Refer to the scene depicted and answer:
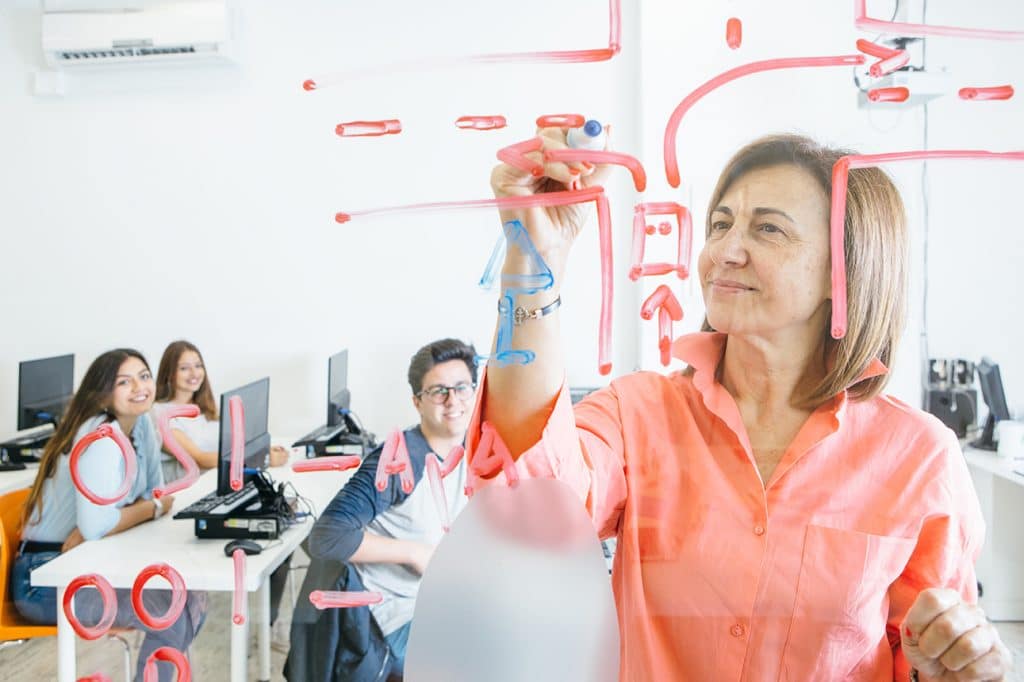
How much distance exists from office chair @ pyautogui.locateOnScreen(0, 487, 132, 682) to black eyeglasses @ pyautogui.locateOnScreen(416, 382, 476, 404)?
1.40 ft

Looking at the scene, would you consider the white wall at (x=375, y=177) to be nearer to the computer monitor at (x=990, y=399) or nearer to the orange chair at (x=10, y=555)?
the computer monitor at (x=990, y=399)

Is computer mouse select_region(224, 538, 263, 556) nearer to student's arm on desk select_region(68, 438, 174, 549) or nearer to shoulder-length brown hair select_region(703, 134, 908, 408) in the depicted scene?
student's arm on desk select_region(68, 438, 174, 549)

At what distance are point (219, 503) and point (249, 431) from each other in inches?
3.9

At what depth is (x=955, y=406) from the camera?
2.15 feet

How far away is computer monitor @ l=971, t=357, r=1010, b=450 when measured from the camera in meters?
0.63

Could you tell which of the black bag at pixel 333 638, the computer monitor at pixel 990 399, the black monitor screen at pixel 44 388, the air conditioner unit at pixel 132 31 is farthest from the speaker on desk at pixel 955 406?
the black monitor screen at pixel 44 388

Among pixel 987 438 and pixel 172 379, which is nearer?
pixel 987 438

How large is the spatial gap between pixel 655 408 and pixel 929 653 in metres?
0.30

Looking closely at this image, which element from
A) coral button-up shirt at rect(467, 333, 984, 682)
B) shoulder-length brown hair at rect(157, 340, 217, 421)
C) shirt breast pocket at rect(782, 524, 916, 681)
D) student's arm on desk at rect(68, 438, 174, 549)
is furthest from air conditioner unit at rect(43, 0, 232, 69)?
shirt breast pocket at rect(782, 524, 916, 681)

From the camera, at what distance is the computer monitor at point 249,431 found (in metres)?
0.76

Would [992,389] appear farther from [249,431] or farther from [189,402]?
[189,402]

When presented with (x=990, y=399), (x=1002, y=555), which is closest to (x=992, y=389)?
(x=990, y=399)

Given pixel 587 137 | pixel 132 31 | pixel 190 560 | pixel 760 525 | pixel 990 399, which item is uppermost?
pixel 132 31

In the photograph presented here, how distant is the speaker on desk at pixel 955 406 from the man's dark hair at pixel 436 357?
1.48 feet
